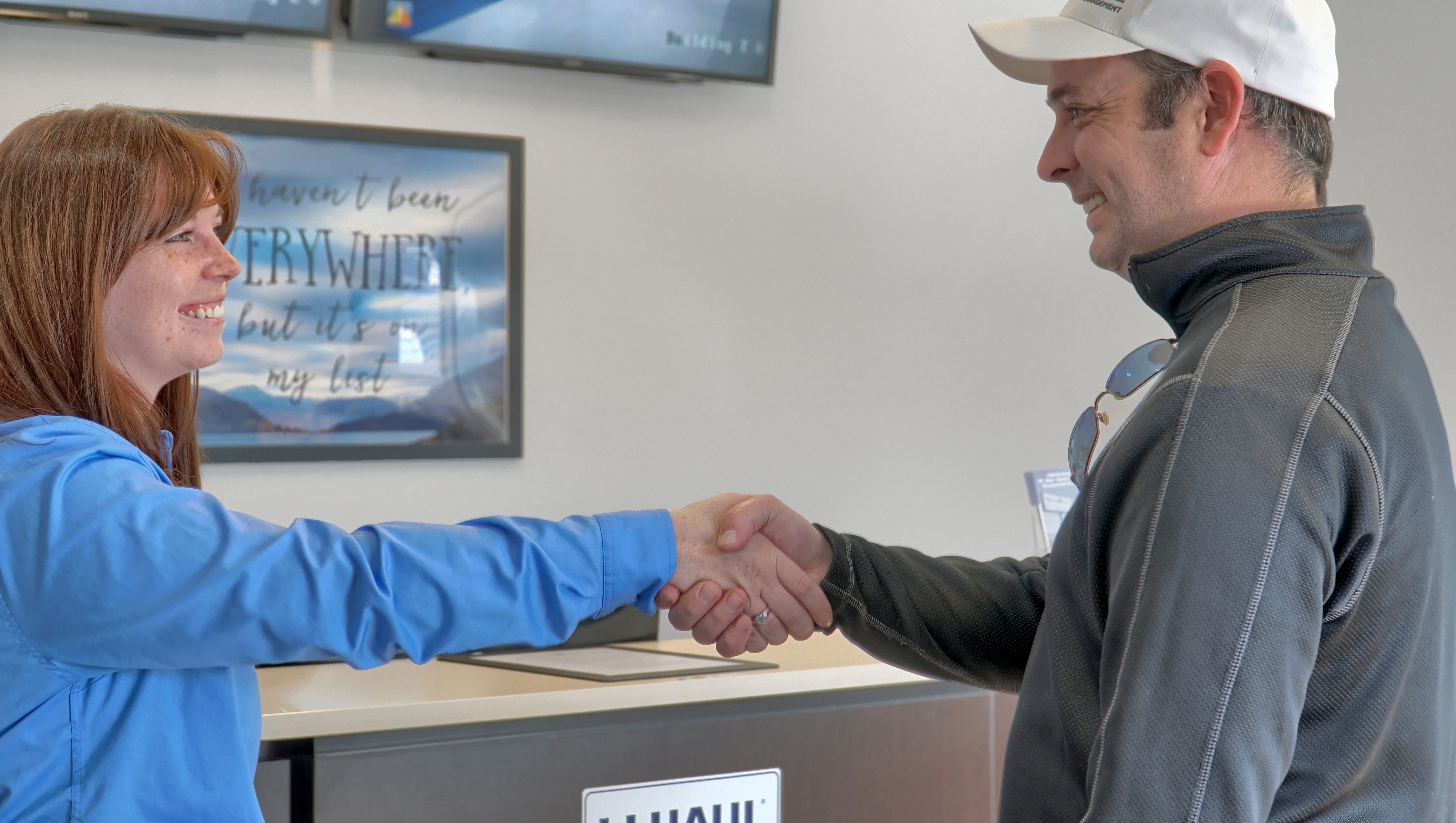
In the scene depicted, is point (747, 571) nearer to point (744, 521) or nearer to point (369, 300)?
point (744, 521)

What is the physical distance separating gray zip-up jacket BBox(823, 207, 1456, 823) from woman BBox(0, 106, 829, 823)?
0.49 m

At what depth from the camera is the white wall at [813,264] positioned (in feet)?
9.36

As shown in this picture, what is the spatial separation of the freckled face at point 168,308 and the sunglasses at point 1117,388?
988mm

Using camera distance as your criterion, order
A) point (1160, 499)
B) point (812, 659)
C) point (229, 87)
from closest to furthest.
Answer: point (1160, 499) → point (812, 659) → point (229, 87)

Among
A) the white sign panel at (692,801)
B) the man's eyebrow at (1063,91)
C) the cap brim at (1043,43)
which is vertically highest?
the cap brim at (1043,43)

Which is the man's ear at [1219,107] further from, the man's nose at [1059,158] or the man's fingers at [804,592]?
the man's fingers at [804,592]

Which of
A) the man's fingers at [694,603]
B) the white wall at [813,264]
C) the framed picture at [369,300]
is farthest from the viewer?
the white wall at [813,264]

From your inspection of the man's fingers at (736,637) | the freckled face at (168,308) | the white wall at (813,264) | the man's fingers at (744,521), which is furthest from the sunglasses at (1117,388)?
the white wall at (813,264)

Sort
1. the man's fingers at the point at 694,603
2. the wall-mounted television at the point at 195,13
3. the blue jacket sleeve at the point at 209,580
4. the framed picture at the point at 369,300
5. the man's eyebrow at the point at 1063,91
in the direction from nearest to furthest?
the blue jacket sleeve at the point at 209,580, the man's eyebrow at the point at 1063,91, the man's fingers at the point at 694,603, the wall-mounted television at the point at 195,13, the framed picture at the point at 369,300

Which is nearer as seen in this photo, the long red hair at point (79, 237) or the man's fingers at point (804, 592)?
the long red hair at point (79, 237)

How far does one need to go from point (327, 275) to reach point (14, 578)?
69.9 inches

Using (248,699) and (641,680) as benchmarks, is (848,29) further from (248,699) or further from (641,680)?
(248,699)

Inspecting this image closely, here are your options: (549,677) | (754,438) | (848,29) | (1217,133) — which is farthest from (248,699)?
(848,29)

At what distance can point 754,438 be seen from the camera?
3.16 metres
